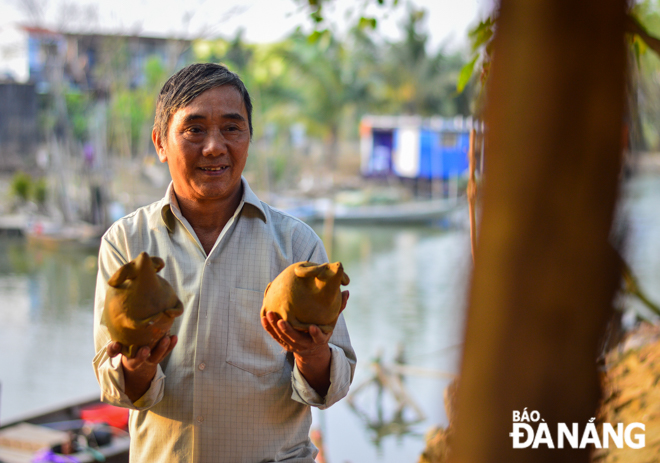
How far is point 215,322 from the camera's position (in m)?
1.45

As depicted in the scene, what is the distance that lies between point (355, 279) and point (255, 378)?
Answer: 1542cm

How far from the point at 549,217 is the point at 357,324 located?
13.1 m

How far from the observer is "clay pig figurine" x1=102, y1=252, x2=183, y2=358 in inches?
51.5

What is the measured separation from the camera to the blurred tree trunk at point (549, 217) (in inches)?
20.6

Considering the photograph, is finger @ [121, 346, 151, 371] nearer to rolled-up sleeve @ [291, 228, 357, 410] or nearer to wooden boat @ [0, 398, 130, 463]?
rolled-up sleeve @ [291, 228, 357, 410]

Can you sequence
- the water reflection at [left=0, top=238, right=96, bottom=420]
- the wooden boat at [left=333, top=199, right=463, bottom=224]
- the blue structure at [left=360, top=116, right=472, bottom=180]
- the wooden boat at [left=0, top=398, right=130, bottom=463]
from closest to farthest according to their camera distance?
the wooden boat at [left=0, top=398, right=130, bottom=463]
the water reflection at [left=0, top=238, right=96, bottom=420]
the wooden boat at [left=333, top=199, right=463, bottom=224]
the blue structure at [left=360, top=116, right=472, bottom=180]

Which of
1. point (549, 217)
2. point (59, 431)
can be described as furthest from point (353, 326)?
point (549, 217)

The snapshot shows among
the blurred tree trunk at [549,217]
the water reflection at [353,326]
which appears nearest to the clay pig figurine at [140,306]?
the blurred tree trunk at [549,217]

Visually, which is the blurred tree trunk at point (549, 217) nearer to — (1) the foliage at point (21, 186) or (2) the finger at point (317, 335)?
(2) the finger at point (317, 335)

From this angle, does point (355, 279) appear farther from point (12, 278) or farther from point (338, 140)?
point (338, 140)

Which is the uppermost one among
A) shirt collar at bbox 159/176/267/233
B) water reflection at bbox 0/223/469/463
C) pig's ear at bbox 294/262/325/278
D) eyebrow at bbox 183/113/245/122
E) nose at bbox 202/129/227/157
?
eyebrow at bbox 183/113/245/122

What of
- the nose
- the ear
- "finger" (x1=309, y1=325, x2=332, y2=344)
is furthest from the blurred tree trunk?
the ear

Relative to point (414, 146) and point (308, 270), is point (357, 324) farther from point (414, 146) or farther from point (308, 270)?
point (414, 146)

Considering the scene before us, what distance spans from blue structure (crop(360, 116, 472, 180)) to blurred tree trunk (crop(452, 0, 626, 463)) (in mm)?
25448
